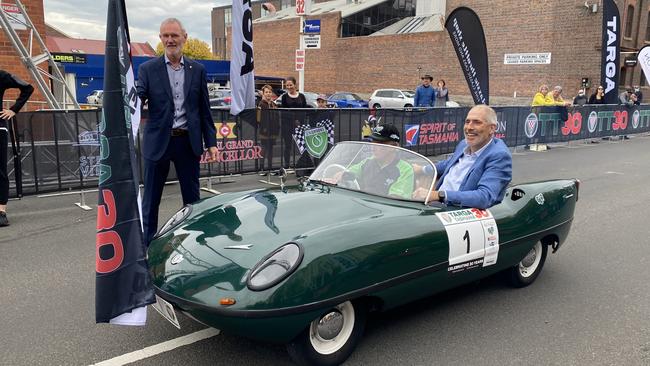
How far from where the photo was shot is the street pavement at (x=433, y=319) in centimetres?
302

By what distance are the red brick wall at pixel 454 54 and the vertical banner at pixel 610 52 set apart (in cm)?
1178

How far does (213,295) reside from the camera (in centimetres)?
254

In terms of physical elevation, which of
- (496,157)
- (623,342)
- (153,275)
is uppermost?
(496,157)

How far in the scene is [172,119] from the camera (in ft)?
14.4

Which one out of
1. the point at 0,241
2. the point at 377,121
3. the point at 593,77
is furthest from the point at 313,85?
the point at 0,241

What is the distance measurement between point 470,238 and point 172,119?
2.69 m

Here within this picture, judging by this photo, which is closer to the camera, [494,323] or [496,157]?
[494,323]

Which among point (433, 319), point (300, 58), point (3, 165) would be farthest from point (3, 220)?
point (300, 58)

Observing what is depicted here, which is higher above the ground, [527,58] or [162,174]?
[527,58]

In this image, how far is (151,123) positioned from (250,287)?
94.8 inches

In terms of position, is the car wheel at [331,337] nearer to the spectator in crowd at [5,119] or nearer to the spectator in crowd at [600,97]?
the spectator in crowd at [5,119]

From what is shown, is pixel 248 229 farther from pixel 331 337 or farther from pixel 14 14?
pixel 14 14

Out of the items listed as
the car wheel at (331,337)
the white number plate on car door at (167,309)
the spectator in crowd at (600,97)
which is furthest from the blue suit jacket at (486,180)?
the spectator in crowd at (600,97)

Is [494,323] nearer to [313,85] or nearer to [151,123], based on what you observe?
[151,123]
